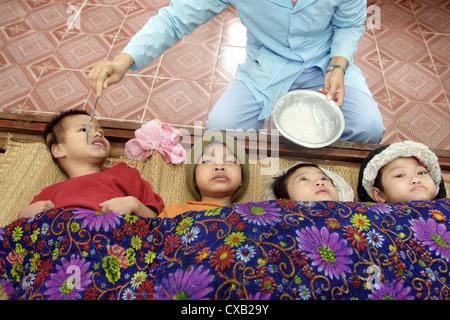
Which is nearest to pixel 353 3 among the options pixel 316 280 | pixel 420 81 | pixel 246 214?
pixel 246 214

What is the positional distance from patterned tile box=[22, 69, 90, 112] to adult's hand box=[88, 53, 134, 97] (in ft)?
3.34

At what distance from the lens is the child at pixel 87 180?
1.16 meters

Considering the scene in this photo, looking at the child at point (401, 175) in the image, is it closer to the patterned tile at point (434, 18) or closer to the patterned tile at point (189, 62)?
the patterned tile at point (189, 62)

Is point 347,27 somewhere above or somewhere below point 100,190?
above

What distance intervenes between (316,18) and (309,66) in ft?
0.70

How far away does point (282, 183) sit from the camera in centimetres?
135

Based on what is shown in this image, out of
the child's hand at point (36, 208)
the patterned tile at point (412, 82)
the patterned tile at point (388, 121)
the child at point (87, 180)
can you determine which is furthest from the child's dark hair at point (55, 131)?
the patterned tile at point (412, 82)

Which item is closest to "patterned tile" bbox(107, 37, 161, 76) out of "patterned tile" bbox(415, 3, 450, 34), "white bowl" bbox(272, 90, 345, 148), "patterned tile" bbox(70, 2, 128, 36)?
"patterned tile" bbox(70, 2, 128, 36)

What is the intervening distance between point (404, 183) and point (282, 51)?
29.2 inches

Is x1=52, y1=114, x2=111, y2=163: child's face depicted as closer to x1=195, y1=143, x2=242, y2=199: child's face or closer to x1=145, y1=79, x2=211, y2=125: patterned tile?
x1=195, y1=143, x2=242, y2=199: child's face

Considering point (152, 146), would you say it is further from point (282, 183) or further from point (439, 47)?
point (439, 47)

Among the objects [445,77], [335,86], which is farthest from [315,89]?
[445,77]

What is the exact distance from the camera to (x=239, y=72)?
5.27 feet

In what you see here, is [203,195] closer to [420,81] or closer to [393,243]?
[393,243]
